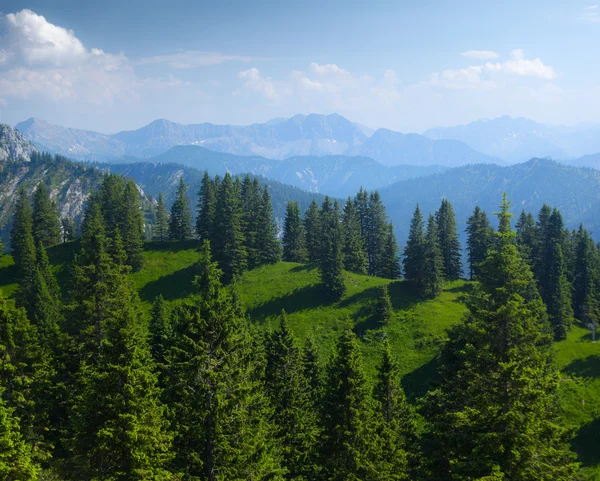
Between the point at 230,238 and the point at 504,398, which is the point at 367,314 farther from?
the point at 504,398

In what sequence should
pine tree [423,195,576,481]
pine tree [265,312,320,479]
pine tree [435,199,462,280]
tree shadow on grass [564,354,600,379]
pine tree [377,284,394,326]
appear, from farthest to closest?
pine tree [435,199,462,280] → pine tree [377,284,394,326] → tree shadow on grass [564,354,600,379] → pine tree [265,312,320,479] → pine tree [423,195,576,481]

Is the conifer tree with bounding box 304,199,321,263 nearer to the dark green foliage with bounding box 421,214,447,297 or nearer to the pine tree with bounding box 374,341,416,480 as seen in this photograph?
the dark green foliage with bounding box 421,214,447,297

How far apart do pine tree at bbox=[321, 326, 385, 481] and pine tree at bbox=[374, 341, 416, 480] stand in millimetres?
1457

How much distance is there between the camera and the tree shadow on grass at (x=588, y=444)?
145 feet

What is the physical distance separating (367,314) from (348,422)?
47.5 m

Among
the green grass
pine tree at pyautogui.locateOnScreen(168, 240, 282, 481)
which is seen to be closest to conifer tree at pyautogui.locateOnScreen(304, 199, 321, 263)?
the green grass

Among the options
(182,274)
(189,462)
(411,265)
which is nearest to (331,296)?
(411,265)

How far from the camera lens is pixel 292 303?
76125 millimetres

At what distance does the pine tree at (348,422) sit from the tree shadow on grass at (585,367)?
4430 cm

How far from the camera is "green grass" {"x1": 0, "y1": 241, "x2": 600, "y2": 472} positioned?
2052 inches

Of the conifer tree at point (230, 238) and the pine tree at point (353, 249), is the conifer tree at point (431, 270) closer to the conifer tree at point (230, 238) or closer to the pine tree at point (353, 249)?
the pine tree at point (353, 249)

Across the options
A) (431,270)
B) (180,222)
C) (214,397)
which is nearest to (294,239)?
(180,222)

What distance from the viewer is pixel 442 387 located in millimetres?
25359

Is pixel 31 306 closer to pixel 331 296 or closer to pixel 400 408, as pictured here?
pixel 331 296
